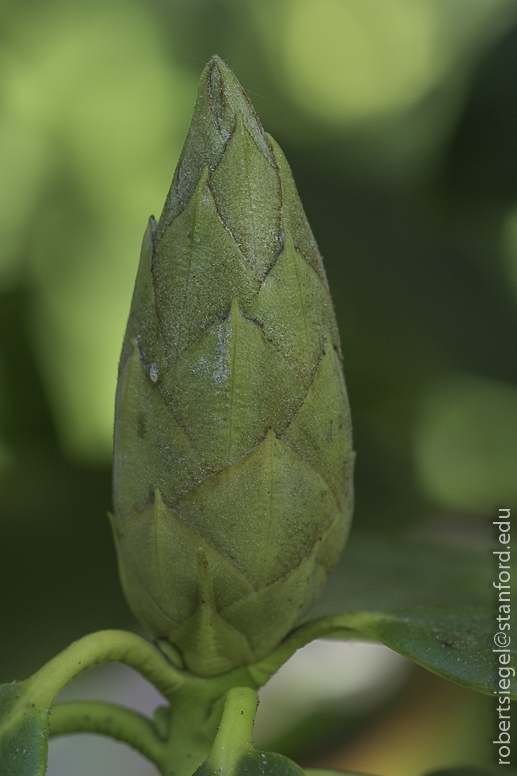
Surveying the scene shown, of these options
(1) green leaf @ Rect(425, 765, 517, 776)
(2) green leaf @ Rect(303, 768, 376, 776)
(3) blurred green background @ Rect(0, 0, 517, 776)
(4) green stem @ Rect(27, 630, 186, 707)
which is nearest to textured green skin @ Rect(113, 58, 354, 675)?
(4) green stem @ Rect(27, 630, 186, 707)

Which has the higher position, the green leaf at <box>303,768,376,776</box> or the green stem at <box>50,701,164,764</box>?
the green stem at <box>50,701,164,764</box>

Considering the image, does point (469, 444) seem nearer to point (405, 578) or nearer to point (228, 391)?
point (405, 578)

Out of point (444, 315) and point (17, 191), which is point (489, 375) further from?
point (17, 191)

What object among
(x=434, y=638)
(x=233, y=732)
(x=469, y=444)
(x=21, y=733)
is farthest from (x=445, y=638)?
(x=469, y=444)

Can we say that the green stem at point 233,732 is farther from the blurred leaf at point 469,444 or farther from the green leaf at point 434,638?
the blurred leaf at point 469,444

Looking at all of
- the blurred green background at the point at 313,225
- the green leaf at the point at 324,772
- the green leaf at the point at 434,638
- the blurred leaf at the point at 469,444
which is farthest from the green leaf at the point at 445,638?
the blurred leaf at the point at 469,444

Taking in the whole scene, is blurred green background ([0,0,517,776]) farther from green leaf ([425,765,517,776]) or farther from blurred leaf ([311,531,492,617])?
green leaf ([425,765,517,776])
